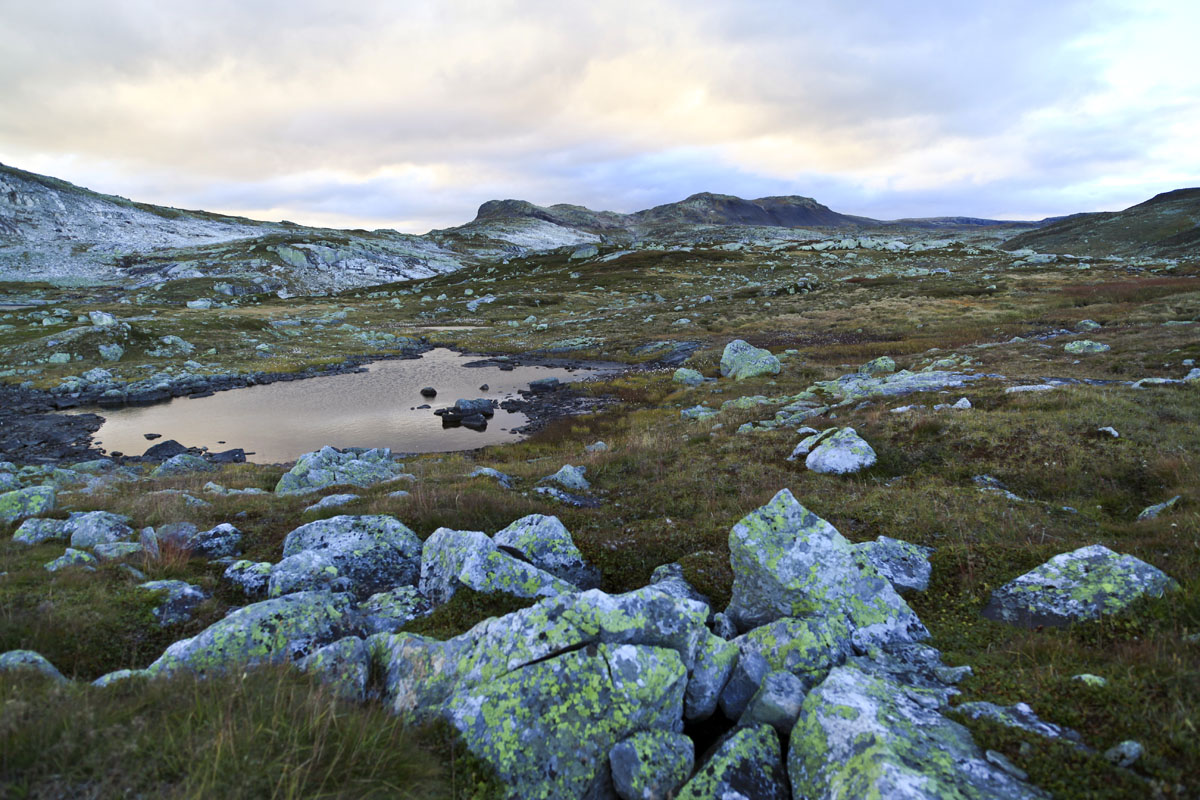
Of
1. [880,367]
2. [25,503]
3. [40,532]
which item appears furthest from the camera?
[880,367]

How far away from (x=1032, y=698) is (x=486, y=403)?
3817 cm

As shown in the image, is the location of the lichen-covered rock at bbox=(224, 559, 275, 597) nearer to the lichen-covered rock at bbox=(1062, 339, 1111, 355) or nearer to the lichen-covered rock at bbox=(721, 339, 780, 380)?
the lichen-covered rock at bbox=(721, 339, 780, 380)

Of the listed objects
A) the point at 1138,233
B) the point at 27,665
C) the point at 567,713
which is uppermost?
the point at 1138,233

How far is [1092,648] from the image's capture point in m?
5.97

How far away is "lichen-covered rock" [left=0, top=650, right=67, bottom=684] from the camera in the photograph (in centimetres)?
478

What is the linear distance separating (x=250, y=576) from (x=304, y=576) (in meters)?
1.27

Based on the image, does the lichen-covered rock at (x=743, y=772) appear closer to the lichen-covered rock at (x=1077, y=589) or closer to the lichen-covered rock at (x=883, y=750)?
the lichen-covered rock at (x=883, y=750)

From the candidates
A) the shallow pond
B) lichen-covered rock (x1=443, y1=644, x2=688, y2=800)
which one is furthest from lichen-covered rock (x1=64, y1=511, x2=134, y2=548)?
the shallow pond

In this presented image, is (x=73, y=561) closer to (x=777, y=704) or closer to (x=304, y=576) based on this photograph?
(x=304, y=576)

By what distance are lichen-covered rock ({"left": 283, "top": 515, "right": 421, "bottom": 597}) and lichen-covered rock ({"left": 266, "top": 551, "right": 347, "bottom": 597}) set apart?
250mm

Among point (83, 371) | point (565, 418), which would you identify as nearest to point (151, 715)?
point (565, 418)

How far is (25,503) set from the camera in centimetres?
1277

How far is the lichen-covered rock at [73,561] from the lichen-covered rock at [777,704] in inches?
407

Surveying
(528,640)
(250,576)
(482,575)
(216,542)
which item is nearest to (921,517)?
(482,575)
